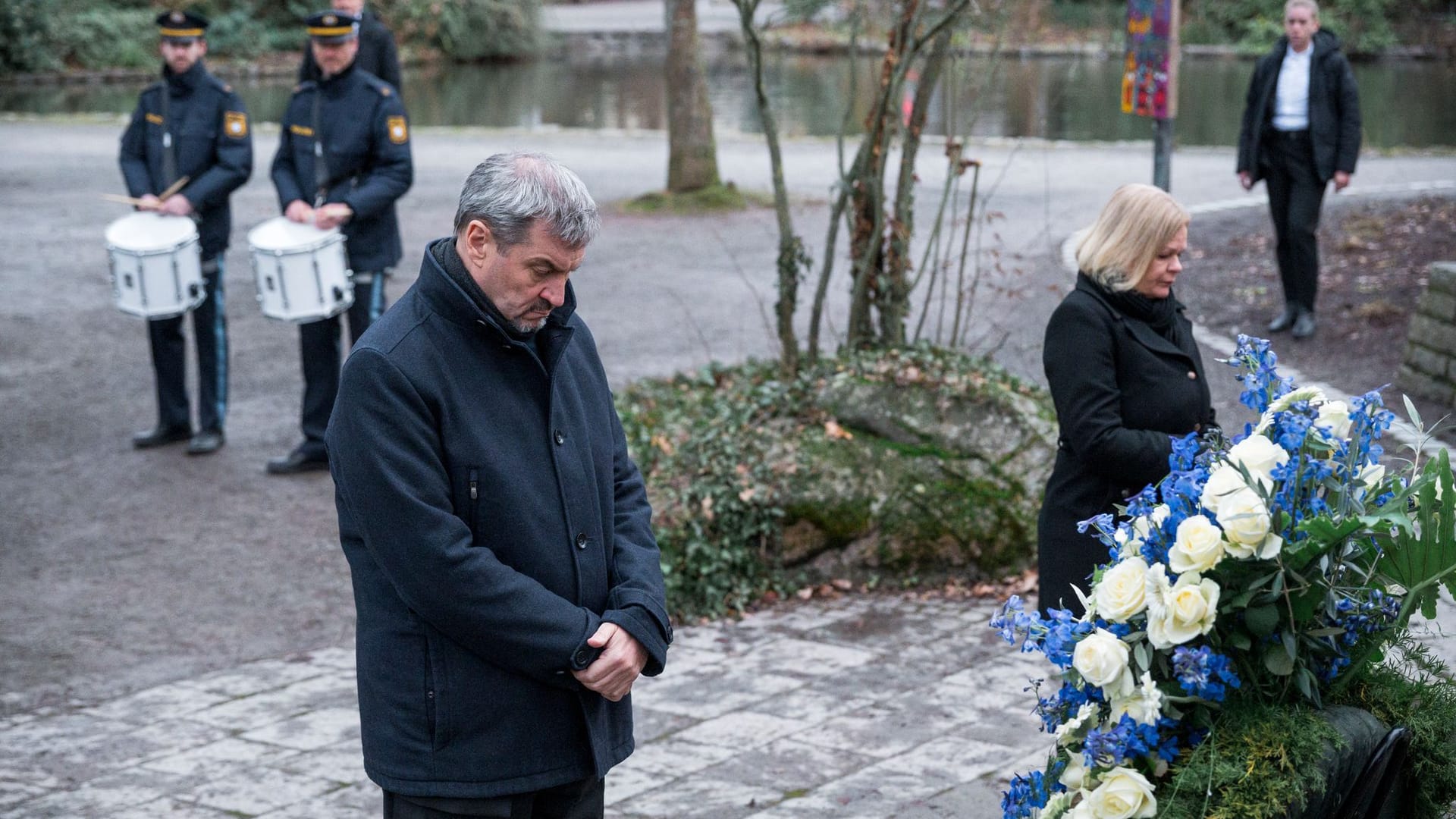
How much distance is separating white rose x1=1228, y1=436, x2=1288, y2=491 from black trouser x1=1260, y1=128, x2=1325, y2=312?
7414mm

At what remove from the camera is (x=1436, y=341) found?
8008 millimetres

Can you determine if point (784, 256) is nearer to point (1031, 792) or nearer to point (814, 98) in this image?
point (1031, 792)

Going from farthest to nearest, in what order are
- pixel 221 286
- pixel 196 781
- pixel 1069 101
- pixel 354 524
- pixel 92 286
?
1. pixel 1069 101
2. pixel 92 286
3. pixel 221 286
4. pixel 196 781
5. pixel 354 524

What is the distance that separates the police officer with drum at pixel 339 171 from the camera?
7.68 metres

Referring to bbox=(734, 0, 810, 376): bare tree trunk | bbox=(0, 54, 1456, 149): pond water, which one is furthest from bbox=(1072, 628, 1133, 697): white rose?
bbox=(0, 54, 1456, 149): pond water

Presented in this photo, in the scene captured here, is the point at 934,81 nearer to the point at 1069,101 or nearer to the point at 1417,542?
the point at 1417,542

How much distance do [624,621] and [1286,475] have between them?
1188mm

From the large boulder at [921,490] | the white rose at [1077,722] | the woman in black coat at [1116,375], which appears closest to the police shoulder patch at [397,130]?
the large boulder at [921,490]

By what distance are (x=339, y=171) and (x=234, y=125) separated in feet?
2.41

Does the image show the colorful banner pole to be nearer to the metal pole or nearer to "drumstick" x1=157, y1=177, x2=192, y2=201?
the metal pole

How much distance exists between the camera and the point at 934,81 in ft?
24.2

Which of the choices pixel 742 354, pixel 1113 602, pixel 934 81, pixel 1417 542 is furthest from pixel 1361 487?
pixel 742 354

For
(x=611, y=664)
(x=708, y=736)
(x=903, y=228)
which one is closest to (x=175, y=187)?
(x=903, y=228)

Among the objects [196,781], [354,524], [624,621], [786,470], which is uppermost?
[354,524]
